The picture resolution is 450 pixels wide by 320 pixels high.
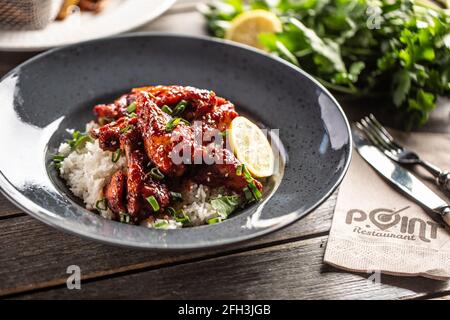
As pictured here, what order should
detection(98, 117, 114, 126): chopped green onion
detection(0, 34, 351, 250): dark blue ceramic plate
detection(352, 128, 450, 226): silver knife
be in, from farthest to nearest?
detection(98, 117, 114, 126): chopped green onion < detection(352, 128, 450, 226): silver knife < detection(0, 34, 351, 250): dark blue ceramic plate

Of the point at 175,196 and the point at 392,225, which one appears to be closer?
the point at 175,196

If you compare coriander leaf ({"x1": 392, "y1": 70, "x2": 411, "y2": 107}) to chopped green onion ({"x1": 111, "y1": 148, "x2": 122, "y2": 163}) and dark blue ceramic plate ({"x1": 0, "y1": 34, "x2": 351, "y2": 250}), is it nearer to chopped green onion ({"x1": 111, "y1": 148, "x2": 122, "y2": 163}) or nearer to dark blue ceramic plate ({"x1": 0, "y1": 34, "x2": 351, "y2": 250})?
dark blue ceramic plate ({"x1": 0, "y1": 34, "x2": 351, "y2": 250})

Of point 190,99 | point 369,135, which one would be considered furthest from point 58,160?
point 369,135

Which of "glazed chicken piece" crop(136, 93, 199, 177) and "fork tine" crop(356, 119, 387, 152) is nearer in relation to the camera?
"glazed chicken piece" crop(136, 93, 199, 177)

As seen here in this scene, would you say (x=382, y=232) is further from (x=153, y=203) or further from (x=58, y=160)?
(x=58, y=160)

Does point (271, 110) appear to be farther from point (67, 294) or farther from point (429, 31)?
point (67, 294)

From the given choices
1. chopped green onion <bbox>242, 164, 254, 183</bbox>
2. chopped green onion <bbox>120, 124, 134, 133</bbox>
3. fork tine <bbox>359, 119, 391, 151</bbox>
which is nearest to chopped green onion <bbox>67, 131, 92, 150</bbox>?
chopped green onion <bbox>120, 124, 134, 133</bbox>

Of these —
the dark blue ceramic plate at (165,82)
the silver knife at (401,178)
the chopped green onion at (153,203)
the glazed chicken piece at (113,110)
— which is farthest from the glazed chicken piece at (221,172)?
the silver knife at (401,178)
